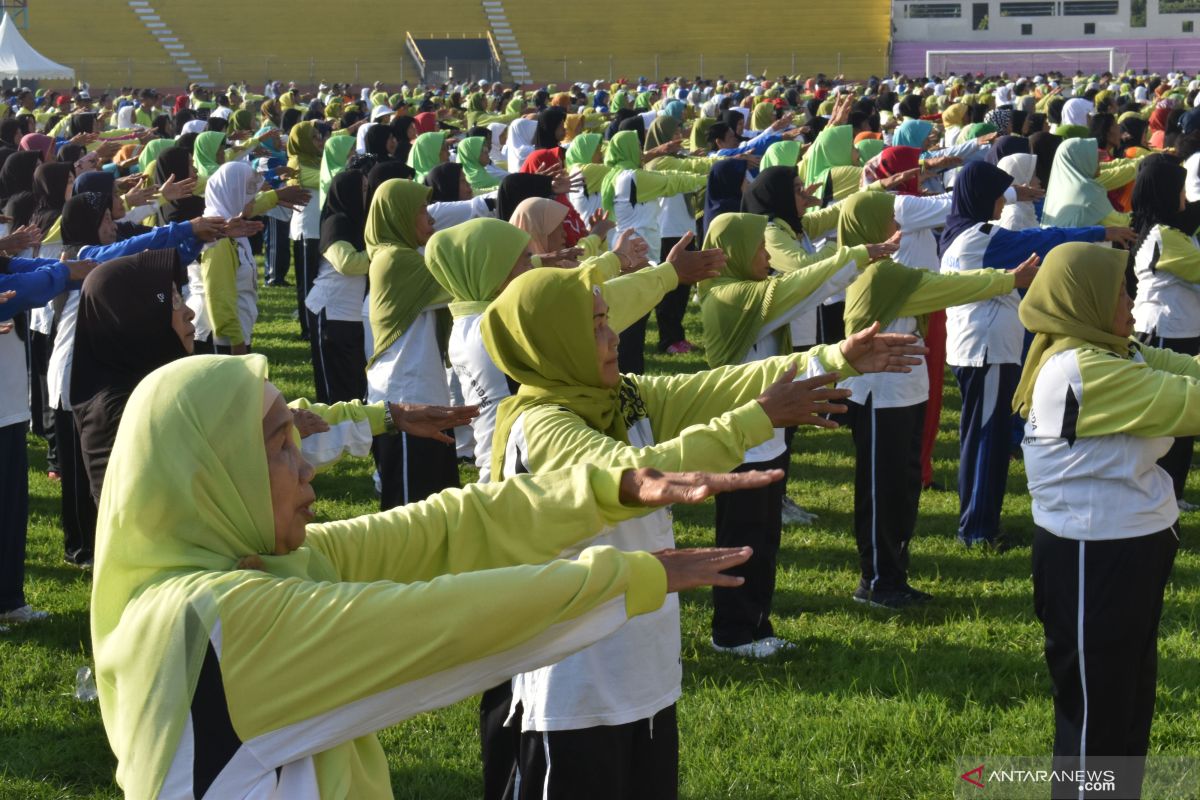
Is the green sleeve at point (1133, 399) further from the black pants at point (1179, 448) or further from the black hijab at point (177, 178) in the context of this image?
the black hijab at point (177, 178)

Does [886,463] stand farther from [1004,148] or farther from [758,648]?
[1004,148]

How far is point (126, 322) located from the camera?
4.86 m

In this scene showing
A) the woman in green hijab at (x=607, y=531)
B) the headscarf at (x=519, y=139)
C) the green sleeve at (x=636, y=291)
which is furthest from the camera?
the headscarf at (x=519, y=139)

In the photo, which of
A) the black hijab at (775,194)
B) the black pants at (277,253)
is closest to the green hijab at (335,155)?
the black pants at (277,253)

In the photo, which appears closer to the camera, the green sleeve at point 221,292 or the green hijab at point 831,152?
the green sleeve at point 221,292

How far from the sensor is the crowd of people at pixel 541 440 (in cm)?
221

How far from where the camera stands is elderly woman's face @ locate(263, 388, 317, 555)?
237 cm

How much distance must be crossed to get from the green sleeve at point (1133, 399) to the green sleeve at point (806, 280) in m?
1.78

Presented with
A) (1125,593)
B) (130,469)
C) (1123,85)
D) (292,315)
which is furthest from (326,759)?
(1123,85)

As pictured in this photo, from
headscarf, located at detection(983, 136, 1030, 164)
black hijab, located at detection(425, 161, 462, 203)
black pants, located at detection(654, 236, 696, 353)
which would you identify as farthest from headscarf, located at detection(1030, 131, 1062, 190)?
black hijab, located at detection(425, 161, 462, 203)

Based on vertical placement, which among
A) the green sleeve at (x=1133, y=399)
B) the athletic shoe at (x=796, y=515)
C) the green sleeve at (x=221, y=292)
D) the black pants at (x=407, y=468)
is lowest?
the athletic shoe at (x=796, y=515)

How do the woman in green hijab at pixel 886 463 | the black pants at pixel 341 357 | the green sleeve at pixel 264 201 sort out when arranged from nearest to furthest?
the woman in green hijab at pixel 886 463
the black pants at pixel 341 357
the green sleeve at pixel 264 201

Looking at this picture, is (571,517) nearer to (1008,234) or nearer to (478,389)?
(478,389)

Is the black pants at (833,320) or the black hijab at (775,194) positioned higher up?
the black hijab at (775,194)
